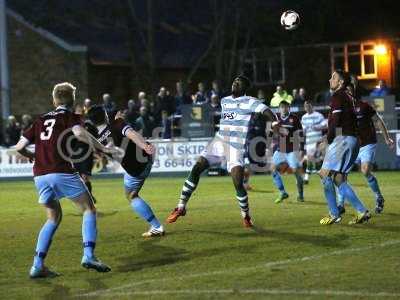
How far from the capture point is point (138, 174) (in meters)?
12.6

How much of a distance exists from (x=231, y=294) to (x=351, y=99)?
207 inches

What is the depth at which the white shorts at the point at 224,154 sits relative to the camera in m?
13.2

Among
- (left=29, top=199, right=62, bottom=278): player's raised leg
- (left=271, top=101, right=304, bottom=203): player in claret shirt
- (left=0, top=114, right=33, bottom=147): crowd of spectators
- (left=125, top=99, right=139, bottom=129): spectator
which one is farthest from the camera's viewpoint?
(left=0, top=114, right=33, bottom=147): crowd of spectators

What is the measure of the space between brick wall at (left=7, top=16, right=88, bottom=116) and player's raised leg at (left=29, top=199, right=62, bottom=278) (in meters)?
32.1

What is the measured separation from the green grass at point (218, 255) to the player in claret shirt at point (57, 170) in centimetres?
26

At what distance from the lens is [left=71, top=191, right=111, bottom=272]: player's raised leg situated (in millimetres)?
9758

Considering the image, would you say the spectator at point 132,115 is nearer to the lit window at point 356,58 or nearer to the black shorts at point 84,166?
the black shorts at point 84,166

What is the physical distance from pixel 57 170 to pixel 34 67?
33.3 m

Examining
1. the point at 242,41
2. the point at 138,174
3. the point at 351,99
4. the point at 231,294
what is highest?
the point at 242,41

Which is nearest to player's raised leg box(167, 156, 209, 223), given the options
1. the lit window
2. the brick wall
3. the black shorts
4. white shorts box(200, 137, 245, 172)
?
white shorts box(200, 137, 245, 172)

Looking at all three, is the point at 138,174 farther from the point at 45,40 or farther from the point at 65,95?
the point at 45,40

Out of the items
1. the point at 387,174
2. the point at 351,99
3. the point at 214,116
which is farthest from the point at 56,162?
the point at 214,116

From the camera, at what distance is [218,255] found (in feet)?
35.2

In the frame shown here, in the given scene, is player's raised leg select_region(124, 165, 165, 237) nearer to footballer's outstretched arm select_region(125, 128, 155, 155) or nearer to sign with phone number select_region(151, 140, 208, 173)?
footballer's outstretched arm select_region(125, 128, 155, 155)
